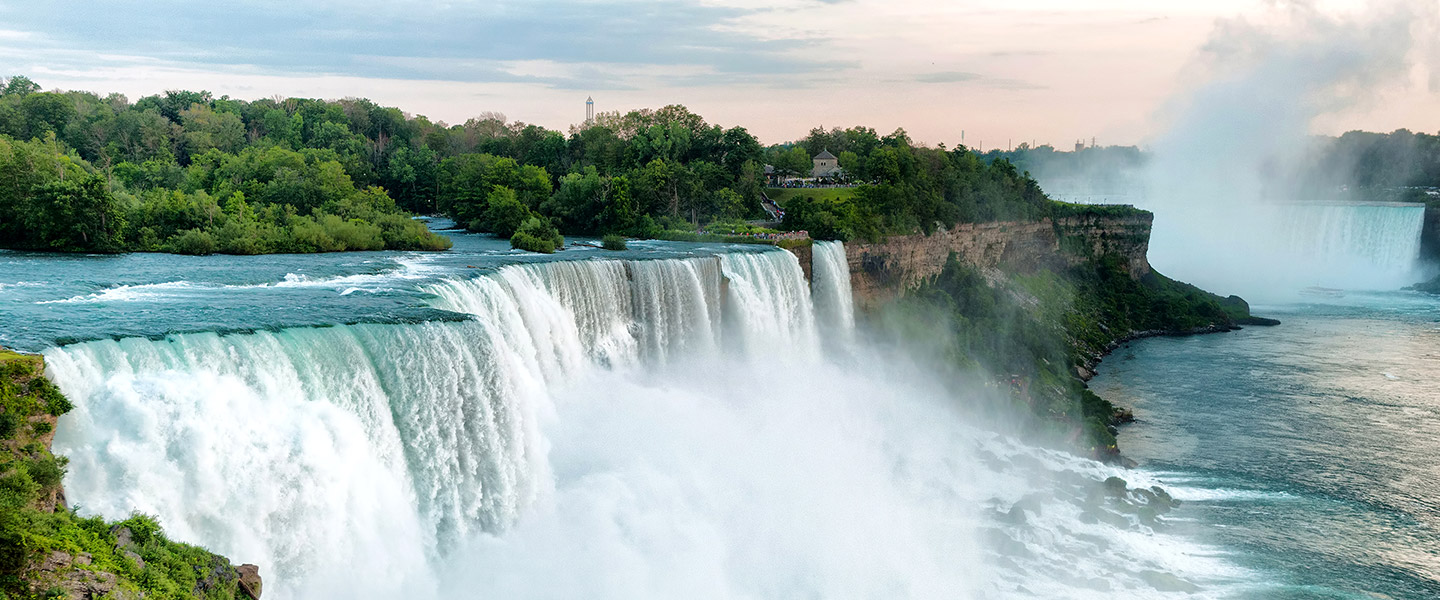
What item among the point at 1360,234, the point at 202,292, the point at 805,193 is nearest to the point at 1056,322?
the point at 805,193

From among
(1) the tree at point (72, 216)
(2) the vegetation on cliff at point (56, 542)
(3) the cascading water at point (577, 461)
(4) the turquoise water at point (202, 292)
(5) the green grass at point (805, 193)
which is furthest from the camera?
(5) the green grass at point (805, 193)

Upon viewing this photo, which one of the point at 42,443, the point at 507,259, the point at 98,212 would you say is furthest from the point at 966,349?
the point at 42,443

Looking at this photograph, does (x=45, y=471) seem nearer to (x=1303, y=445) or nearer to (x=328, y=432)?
(x=328, y=432)

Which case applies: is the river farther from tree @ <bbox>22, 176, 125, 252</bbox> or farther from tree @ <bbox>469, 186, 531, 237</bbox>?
tree @ <bbox>469, 186, 531, 237</bbox>

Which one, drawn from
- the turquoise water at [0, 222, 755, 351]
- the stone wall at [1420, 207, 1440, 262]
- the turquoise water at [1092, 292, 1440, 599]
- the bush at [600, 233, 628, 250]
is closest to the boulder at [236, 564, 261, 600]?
the turquoise water at [0, 222, 755, 351]

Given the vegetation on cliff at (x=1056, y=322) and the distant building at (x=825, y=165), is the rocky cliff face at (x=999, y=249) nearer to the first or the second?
the vegetation on cliff at (x=1056, y=322)

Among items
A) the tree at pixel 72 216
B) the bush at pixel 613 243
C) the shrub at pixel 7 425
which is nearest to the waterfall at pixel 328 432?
the shrub at pixel 7 425

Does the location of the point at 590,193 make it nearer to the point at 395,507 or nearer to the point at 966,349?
the point at 966,349
